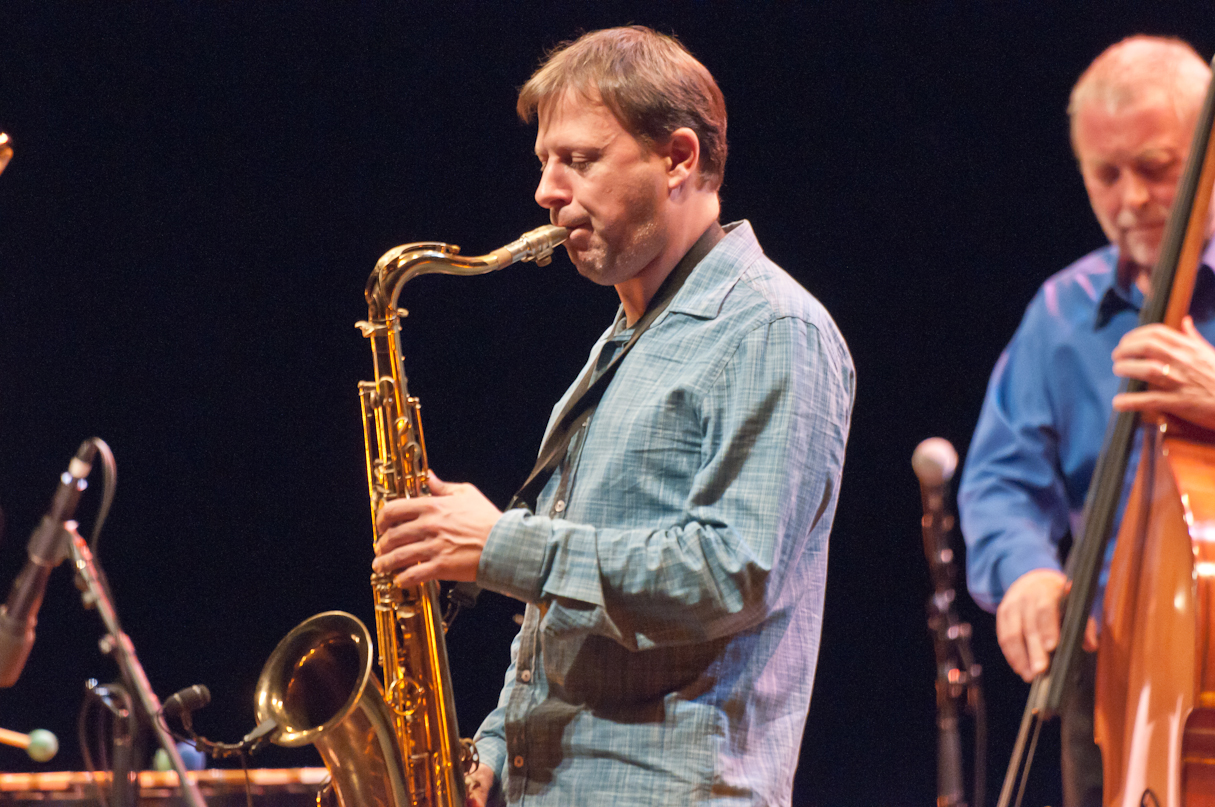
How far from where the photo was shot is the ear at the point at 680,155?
2068 mm

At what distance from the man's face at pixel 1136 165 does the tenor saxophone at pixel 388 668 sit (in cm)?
90

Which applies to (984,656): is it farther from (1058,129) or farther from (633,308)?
(633,308)

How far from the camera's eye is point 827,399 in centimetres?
181

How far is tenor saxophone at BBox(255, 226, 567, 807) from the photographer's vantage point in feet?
6.84

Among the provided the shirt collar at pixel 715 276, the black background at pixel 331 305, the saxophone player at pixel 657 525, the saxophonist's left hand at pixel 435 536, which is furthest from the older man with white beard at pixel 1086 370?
the black background at pixel 331 305

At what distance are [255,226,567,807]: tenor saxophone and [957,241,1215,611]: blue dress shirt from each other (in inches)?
33.6

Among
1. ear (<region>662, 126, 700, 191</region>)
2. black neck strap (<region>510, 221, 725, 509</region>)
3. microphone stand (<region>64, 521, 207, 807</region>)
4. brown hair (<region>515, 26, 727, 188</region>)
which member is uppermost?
brown hair (<region>515, 26, 727, 188</region>)

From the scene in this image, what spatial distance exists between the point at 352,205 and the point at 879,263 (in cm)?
219

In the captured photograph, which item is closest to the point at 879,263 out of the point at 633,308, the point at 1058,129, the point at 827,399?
the point at 1058,129

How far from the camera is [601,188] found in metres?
2.04

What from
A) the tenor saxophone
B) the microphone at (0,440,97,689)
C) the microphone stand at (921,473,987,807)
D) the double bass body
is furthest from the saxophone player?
the microphone at (0,440,97,689)

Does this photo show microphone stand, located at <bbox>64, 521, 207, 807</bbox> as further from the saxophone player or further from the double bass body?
the double bass body

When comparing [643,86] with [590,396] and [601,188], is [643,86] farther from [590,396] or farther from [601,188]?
[590,396]

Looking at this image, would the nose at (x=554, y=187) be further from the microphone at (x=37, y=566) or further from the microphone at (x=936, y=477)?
the microphone at (x=37, y=566)
